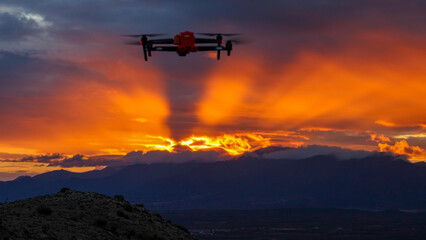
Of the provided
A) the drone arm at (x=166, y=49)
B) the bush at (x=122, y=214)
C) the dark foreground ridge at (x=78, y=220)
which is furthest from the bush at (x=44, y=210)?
the drone arm at (x=166, y=49)

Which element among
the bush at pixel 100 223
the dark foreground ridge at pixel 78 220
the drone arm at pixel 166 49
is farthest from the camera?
the drone arm at pixel 166 49

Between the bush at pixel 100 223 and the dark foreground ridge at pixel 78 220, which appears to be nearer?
the dark foreground ridge at pixel 78 220

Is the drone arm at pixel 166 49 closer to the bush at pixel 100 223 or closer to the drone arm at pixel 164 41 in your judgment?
the drone arm at pixel 164 41

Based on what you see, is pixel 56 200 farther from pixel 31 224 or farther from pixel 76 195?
pixel 31 224

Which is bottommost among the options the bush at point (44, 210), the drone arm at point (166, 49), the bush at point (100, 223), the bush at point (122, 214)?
the bush at point (100, 223)

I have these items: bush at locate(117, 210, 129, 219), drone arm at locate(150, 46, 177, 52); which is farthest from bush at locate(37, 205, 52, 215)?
drone arm at locate(150, 46, 177, 52)

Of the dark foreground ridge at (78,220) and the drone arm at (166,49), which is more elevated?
the drone arm at (166,49)

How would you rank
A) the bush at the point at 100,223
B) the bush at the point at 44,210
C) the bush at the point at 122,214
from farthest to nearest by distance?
the bush at the point at 122,214 → the bush at the point at 100,223 → the bush at the point at 44,210

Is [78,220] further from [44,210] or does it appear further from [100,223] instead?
[44,210]

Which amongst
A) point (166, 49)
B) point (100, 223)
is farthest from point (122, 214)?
point (166, 49)

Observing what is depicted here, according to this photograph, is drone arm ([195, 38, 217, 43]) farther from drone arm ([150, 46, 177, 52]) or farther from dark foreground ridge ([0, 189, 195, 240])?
dark foreground ridge ([0, 189, 195, 240])
